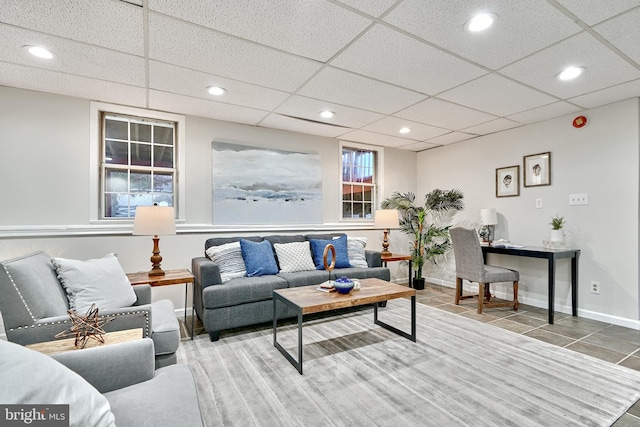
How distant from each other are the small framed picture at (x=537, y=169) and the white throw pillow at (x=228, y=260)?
381 centimetres

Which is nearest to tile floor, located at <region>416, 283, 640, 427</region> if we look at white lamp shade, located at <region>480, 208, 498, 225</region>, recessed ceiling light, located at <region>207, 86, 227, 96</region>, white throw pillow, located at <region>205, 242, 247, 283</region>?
white lamp shade, located at <region>480, 208, 498, 225</region>

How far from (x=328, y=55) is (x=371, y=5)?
60 centimetres

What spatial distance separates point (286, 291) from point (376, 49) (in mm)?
2081

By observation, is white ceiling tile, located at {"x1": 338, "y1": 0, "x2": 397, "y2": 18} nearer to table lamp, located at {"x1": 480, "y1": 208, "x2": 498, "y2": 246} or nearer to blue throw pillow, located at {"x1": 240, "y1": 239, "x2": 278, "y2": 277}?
blue throw pillow, located at {"x1": 240, "y1": 239, "x2": 278, "y2": 277}

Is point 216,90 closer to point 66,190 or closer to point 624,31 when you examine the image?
point 66,190

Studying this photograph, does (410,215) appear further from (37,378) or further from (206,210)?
(37,378)

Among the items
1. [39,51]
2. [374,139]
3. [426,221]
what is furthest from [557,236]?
[39,51]

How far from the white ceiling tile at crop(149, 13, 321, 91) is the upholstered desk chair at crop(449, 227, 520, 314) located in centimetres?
264

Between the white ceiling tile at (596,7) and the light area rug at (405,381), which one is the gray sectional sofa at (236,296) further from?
the white ceiling tile at (596,7)

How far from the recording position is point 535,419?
5.64 feet

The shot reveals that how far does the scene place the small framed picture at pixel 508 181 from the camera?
418 centimetres

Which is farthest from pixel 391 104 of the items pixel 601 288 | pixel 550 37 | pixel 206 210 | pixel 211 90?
pixel 601 288

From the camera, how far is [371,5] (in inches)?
70.3

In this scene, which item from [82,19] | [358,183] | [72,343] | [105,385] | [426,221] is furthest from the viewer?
[426,221]
